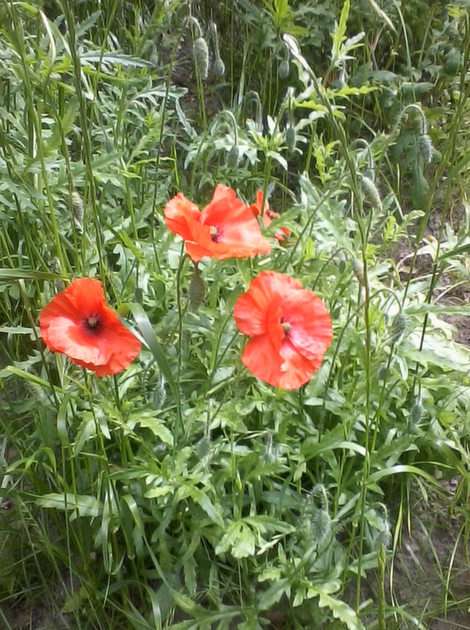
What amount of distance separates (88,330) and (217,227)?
0.89ft

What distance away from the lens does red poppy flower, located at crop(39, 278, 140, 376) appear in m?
1.02

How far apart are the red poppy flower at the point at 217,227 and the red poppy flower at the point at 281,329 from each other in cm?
7

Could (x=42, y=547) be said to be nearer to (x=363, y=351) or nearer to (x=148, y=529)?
(x=148, y=529)

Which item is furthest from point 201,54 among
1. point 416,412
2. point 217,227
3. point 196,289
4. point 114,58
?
point 416,412

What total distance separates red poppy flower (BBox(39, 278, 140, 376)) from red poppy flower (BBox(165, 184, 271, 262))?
16cm

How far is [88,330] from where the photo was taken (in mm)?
1082

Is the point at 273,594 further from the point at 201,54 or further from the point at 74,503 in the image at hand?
the point at 201,54

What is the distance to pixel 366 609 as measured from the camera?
50.6 inches

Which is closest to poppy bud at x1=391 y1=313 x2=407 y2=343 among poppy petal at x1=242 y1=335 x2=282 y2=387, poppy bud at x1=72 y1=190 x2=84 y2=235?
poppy petal at x1=242 y1=335 x2=282 y2=387

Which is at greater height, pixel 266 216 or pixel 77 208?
pixel 77 208

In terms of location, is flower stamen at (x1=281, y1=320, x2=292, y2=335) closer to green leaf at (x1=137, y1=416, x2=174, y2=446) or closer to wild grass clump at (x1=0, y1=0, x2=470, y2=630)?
wild grass clump at (x1=0, y1=0, x2=470, y2=630)

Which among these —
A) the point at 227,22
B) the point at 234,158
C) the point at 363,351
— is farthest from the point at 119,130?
the point at 227,22

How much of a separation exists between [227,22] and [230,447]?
5.55ft

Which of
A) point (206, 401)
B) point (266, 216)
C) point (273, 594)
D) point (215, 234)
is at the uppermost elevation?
point (215, 234)
